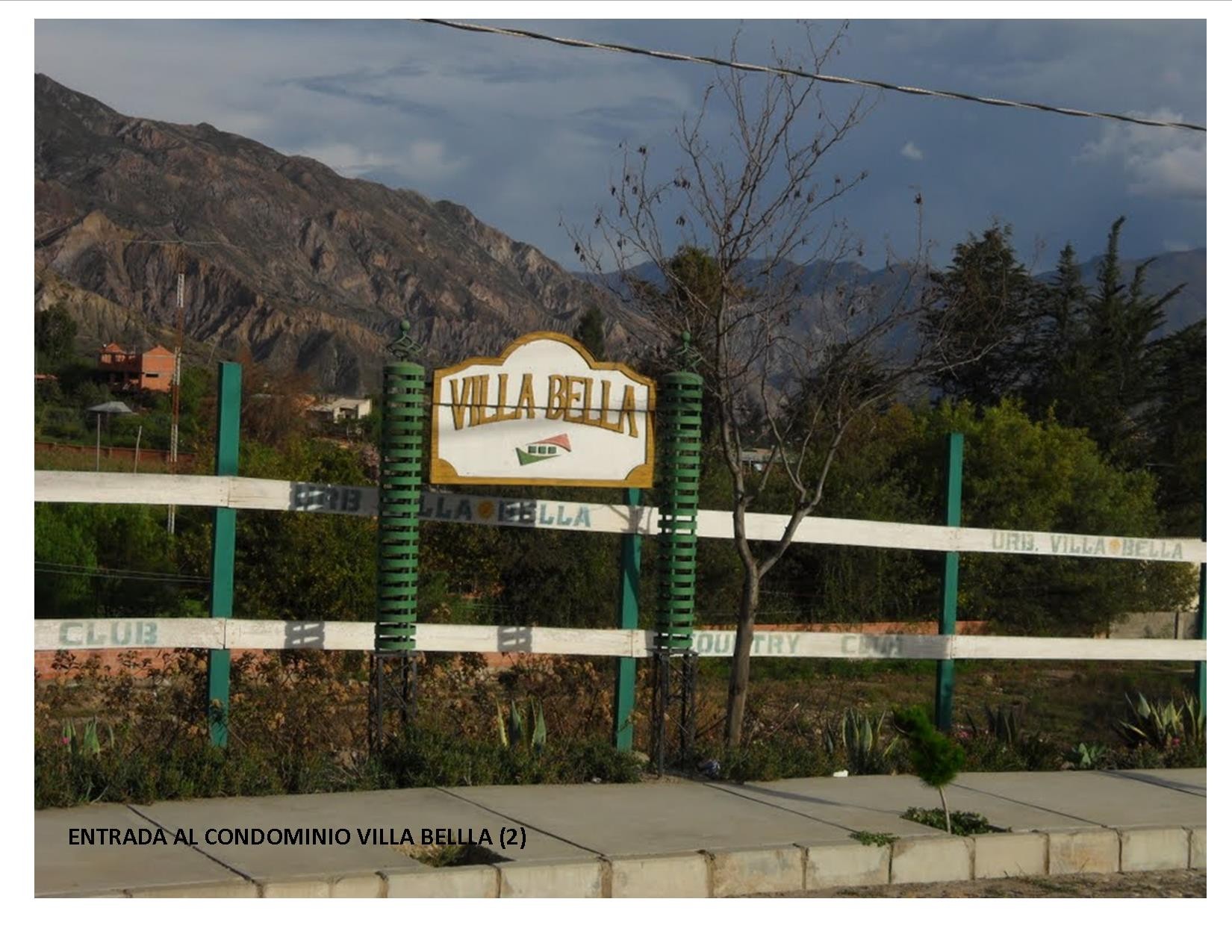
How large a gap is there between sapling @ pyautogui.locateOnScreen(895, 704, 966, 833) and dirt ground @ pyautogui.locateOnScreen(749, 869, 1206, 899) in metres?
0.45

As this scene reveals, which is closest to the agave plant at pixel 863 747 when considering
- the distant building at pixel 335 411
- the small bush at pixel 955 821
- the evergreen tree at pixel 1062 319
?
the small bush at pixel 955 821

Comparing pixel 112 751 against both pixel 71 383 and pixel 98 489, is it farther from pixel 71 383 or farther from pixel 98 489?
pixel 71 383

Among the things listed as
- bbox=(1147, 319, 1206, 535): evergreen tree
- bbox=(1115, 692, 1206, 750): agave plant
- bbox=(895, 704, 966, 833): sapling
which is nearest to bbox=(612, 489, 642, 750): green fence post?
bbox=(895, 704, 966, 833): sapling

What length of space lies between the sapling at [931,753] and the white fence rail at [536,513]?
7.63ft

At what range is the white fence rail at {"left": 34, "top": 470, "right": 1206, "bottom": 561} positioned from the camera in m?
8.90

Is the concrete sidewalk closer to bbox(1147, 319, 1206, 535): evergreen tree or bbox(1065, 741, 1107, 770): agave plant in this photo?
bbox(1065, 741, 1107, 770): agave plant

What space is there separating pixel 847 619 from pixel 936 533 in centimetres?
1654

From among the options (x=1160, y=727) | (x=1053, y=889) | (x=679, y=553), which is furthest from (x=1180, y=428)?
(x=1053, y=889)

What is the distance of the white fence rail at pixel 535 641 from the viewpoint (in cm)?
869

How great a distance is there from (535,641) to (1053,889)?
11.5ft

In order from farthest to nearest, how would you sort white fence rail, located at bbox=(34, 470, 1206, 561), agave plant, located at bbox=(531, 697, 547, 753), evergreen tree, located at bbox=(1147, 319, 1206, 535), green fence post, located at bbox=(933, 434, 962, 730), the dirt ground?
evergreen tree, located at bbox=(1147, 319, 1206, 535), green fence post, located at bbox=(933, 434, 962, 730), agave plant, located at bbox=(531, 697, 547, 753), white fence rail, located at bbox=(34, 470, 1206, 561), the dirt ground

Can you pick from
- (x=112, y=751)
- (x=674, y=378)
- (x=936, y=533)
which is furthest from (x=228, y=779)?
(x=936, y=533)

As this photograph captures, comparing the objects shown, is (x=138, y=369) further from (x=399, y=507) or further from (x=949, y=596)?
(x=399, y=507)

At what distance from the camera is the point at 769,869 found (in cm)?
755
